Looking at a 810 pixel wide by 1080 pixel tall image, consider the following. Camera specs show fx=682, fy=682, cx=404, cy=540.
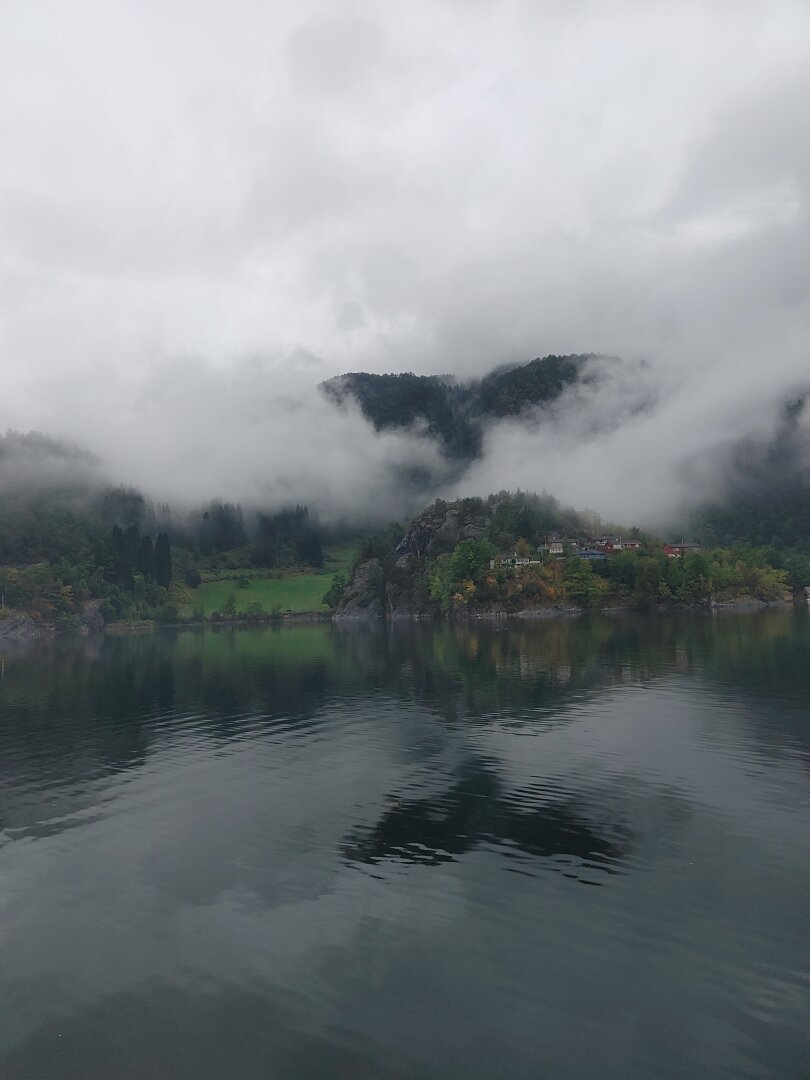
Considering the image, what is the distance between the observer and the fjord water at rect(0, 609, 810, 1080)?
59.4 ft

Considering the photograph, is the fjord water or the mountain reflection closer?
the fjord water

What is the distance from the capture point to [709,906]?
79.8 ft

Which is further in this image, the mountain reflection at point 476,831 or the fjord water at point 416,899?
the mountain reflection at point 476,831

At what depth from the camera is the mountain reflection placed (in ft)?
98.4

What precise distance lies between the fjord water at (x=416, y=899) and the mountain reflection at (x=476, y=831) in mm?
174

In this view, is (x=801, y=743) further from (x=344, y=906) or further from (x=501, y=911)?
(x=344, y=906)

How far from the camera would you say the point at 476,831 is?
1294 inches

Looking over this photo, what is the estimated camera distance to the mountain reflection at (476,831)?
2998cm

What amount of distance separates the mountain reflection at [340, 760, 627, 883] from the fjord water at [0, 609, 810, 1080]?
0.57ft

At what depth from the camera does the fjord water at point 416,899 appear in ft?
59.4

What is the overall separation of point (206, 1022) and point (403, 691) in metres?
63.5

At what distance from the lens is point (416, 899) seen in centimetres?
2597

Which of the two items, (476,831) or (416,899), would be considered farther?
(476,831)

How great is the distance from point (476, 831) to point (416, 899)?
754 cm
